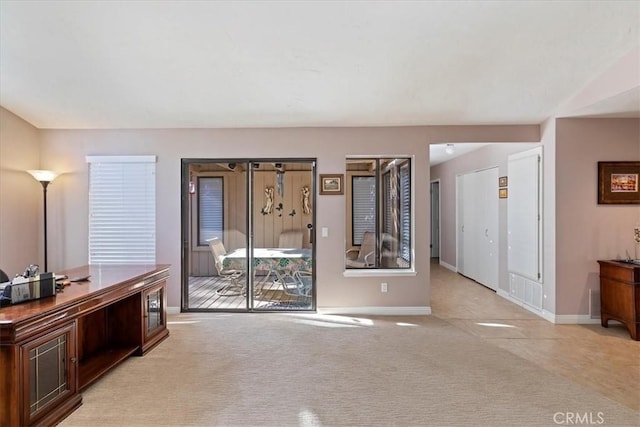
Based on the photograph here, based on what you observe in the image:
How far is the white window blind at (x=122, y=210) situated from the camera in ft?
15.8

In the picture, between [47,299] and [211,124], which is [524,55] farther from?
[47,299]

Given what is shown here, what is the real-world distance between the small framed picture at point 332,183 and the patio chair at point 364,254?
0.75 meters

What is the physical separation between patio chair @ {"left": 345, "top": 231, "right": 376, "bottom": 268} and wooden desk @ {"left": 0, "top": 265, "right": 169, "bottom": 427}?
2425 millimetres

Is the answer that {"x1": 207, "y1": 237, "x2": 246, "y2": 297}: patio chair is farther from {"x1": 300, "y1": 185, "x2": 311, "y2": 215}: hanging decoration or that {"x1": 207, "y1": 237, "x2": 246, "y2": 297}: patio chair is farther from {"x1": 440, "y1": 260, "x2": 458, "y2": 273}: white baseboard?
{"x1": 440, "y1": 260, "x2": 458, "y2": 273}: white baseboard

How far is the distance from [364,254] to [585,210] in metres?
2.79

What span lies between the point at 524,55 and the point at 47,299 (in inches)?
175

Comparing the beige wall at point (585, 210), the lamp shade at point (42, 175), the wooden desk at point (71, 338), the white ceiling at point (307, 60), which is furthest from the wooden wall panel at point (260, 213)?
the beige wall at point (585, 210)

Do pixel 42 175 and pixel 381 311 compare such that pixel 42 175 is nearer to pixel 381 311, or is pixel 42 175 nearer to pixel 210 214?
pixel 210 214

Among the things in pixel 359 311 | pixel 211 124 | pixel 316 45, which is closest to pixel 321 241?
pixel 359 311

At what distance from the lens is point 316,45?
10.2 feet

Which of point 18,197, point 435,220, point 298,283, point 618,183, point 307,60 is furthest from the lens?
point 435,220

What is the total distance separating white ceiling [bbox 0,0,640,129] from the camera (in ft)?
9.04

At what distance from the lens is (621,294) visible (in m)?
3.87

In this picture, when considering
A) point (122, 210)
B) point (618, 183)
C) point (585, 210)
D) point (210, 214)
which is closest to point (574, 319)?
point (585, 210)
